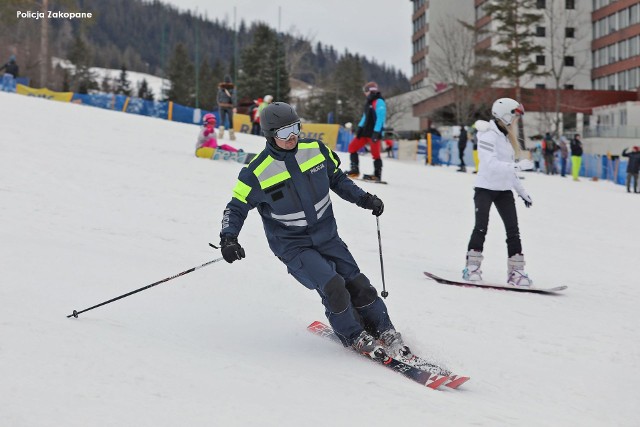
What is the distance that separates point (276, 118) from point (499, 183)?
2960 mm

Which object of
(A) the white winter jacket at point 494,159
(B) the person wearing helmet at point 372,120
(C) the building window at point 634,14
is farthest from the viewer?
(C) the building window at point 634,14

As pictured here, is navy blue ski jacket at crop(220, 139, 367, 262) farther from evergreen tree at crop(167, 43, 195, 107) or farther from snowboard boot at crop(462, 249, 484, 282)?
evergreen tree at crop(167, 43, 195, 107)

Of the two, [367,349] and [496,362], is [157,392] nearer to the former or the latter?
[367,349]

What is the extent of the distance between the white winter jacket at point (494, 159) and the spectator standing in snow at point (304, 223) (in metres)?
2.54

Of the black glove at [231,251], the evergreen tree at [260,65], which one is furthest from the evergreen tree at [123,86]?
the black glove at [231,251]

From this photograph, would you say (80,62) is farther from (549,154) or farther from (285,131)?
(285,131)

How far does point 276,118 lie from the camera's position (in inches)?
159

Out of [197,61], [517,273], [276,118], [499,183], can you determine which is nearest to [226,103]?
[499,183]

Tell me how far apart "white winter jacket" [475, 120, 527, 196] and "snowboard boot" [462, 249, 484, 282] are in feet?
Result: 2.11

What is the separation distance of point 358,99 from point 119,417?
2615 inches

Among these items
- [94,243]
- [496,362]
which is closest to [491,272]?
[496,362]

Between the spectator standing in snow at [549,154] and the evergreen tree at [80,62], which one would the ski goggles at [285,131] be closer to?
the spectator standing in snow at [549,154]

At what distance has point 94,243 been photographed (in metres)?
6.42

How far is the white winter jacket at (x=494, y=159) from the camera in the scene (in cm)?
623
